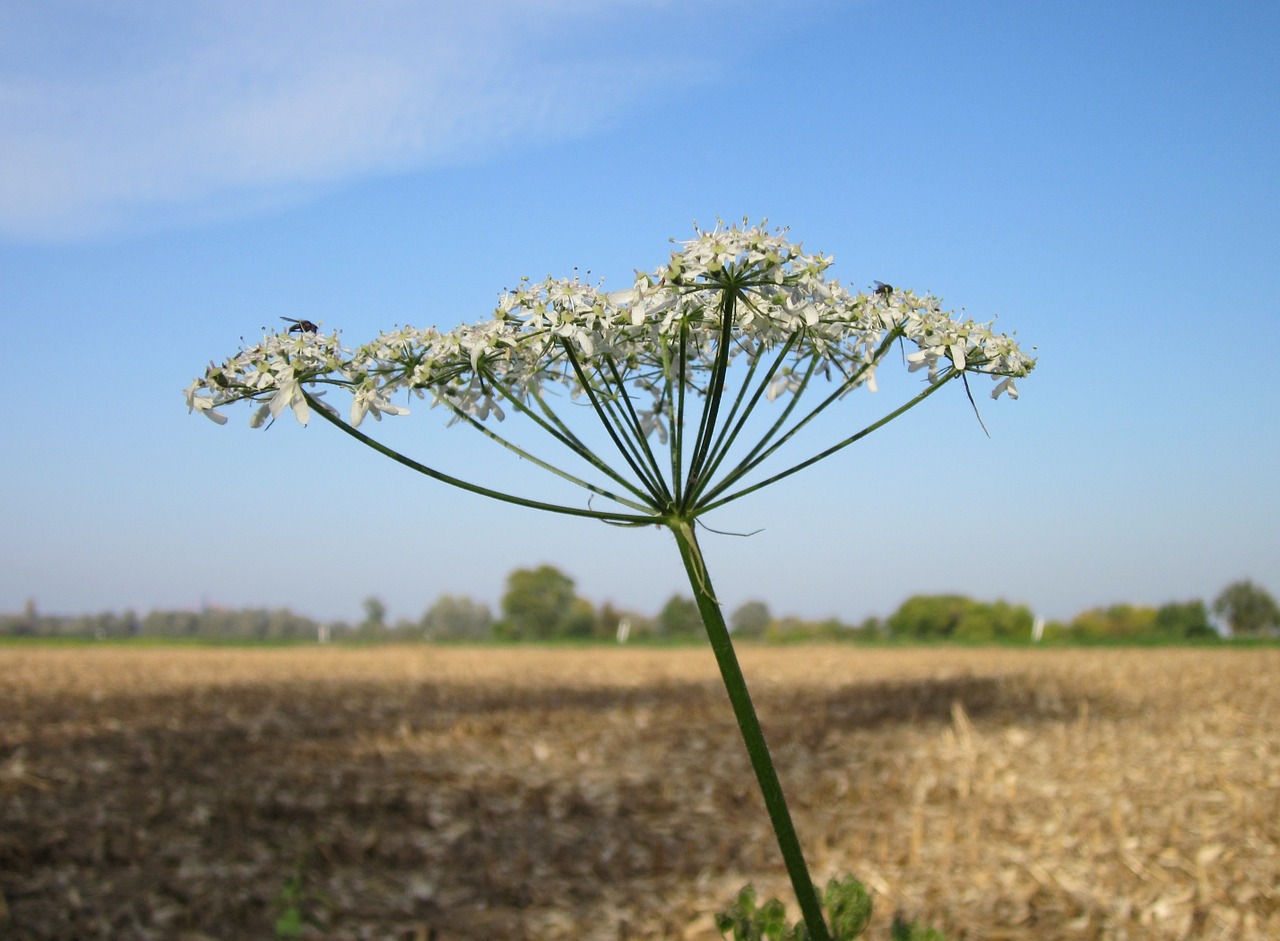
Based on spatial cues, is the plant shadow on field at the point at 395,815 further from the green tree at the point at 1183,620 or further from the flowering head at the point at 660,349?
the green tree at the point at 1183,620

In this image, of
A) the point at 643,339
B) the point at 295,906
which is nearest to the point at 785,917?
the point at 643,339

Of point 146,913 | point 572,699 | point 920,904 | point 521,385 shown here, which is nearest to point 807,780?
point 920,904

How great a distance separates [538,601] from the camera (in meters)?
59.2

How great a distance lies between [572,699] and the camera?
16359mm

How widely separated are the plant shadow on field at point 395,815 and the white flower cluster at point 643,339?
17.3ft

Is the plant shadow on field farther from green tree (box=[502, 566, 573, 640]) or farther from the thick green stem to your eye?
green tree (box=[502, 566, 573, 640])

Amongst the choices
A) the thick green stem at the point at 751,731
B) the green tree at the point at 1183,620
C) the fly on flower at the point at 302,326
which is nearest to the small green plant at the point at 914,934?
the thick green stem at the point at 751,731

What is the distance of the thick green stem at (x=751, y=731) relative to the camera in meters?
2.35

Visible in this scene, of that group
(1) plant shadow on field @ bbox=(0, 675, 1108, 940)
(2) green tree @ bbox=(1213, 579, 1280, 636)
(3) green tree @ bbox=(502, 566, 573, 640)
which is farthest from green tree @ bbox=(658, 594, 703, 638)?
(1) plant shadow on field @ bbox=(0, 675, 1108, 940)

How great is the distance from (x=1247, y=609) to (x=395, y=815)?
140 ft

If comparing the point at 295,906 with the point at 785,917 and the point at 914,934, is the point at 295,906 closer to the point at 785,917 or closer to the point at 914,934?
the point at 785,917

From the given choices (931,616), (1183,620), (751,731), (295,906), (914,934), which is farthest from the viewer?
(931,616)

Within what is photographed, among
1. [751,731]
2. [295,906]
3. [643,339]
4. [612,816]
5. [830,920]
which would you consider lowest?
[295,906]

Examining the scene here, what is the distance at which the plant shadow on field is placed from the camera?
7258 mm
